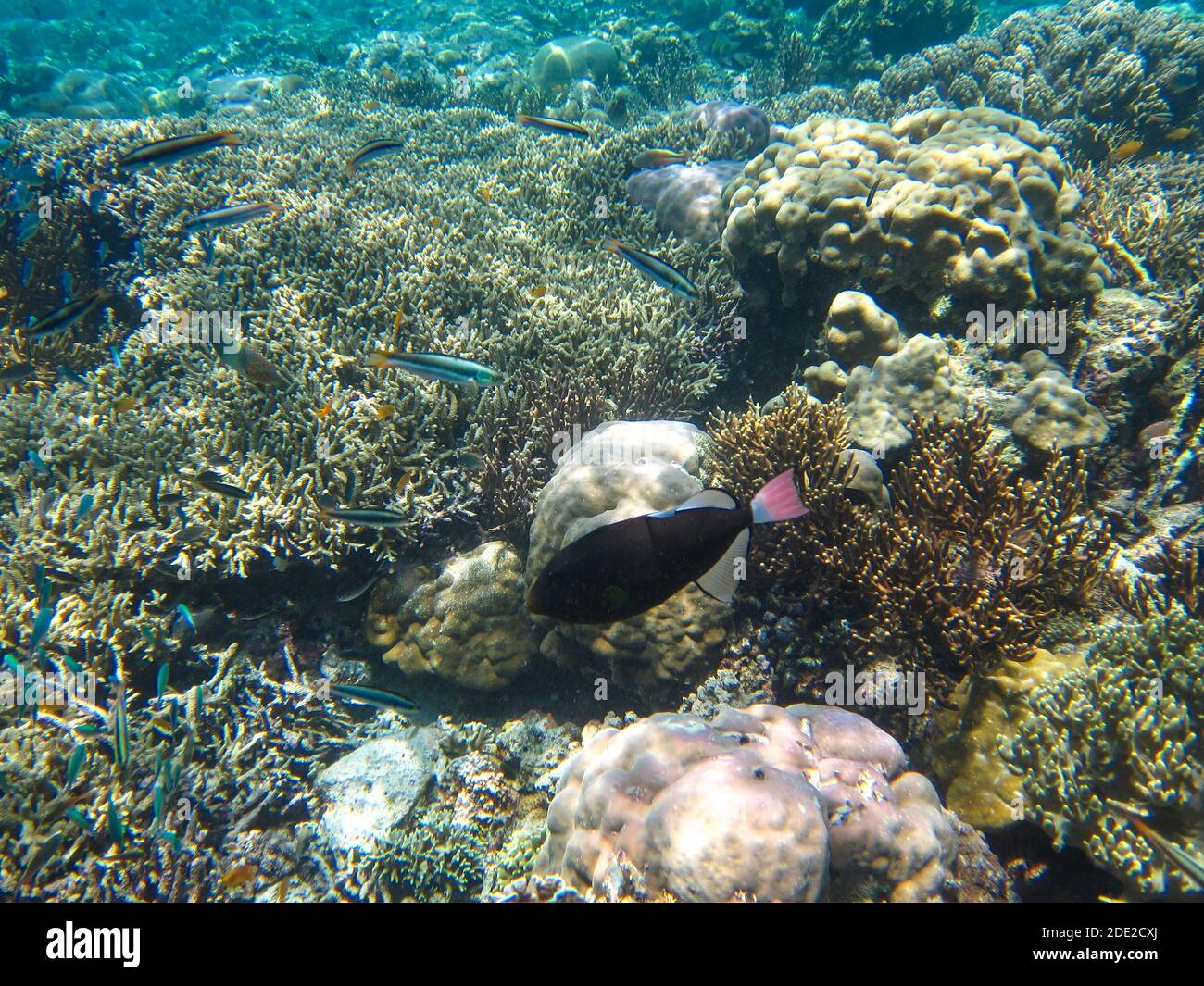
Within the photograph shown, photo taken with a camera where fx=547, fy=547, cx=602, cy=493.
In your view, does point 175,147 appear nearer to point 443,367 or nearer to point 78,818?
point 443,367

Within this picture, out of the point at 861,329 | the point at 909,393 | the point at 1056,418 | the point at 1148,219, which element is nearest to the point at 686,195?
the point at 861,329

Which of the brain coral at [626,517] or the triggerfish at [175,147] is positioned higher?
the triggerfish at [175,147]

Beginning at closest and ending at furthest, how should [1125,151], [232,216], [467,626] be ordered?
1. [467,626]
2. [232,216]
3. [1125,151]

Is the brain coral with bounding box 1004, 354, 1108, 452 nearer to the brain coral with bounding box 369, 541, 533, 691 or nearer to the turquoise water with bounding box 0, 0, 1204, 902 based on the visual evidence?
the turquoise water with bounding box 0, 0, 1204, 902

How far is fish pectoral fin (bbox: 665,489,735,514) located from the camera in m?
1.93

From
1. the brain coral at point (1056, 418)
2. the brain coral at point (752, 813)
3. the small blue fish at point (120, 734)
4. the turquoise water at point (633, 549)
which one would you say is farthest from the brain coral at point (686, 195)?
the small blue fish at point (120, 734)

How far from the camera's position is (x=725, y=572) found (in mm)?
2037

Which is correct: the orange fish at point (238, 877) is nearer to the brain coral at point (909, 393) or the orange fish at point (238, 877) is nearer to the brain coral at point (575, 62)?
the brain coral at point (909, 393)

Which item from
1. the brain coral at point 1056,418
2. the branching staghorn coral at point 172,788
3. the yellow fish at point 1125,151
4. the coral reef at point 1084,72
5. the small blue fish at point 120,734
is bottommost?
the branching staghorn coral at point 172,788

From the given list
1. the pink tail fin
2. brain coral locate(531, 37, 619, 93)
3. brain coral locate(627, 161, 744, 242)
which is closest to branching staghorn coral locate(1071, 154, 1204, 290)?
brain coral locate(627, 161, 744, 242)

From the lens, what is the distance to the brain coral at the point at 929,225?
4.75 meters

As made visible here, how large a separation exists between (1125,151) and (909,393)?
7.70 meters

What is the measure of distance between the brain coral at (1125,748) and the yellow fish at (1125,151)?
8889mm
